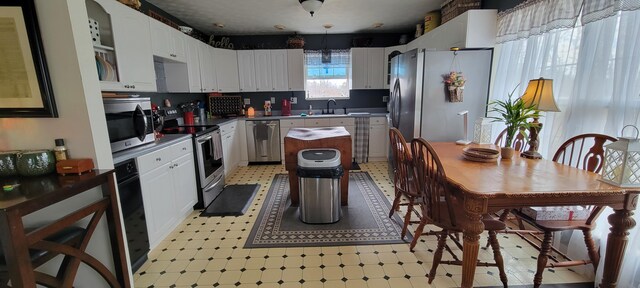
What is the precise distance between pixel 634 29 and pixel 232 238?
3.22 m

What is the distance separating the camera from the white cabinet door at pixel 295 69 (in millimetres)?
4879

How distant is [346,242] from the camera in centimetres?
235

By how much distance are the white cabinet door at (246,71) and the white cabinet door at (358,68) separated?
1828 mm

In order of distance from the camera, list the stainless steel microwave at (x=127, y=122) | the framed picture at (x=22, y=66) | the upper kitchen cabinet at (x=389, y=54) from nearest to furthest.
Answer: the framed picture at (x=22, y=66)
the stainless steel microwave at (x=127, y=122)
the upper kitchen cabinet at (x=389, y=54)

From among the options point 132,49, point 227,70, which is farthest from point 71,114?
point 227,70

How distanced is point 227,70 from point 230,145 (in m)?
1.43

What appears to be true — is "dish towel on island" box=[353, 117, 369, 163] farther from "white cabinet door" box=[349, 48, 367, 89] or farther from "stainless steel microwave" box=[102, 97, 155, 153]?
"stainless steel microwave" box=[102, 97, 155, 153]

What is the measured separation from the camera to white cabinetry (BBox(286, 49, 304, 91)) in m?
4.88

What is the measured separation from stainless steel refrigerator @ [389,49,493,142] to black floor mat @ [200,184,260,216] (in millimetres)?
2141

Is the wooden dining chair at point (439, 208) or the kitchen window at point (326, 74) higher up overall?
the kitchen window at point (326, 74)

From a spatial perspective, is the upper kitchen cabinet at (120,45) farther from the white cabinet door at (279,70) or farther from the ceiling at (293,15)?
the white cabinet door at (279,70)

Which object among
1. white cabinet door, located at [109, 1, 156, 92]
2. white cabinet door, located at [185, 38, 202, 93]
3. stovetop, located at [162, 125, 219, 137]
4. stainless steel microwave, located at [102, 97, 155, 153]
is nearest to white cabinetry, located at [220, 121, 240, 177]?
stovetop, located at [162, 125, 219, 137]

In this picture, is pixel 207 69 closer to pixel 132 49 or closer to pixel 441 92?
pixel 132 49

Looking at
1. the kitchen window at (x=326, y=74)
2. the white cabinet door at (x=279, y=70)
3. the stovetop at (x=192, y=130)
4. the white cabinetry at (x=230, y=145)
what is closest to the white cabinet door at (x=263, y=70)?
the white cabinet door at (x=279, y=70)
